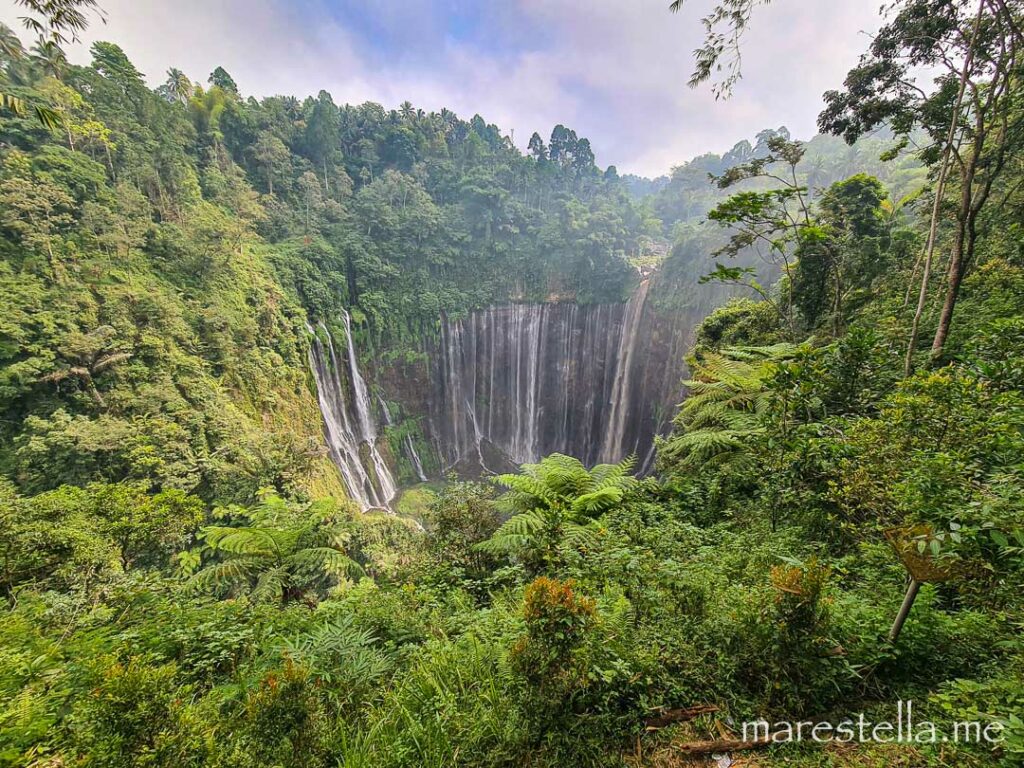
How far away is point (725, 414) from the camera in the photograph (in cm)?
620

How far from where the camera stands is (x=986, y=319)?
506cm

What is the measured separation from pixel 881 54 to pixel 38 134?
2303 centimetres

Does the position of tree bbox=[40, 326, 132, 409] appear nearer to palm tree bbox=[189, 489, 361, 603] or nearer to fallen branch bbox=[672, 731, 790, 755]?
palm tree bbox=[189, 489, 361, 603]

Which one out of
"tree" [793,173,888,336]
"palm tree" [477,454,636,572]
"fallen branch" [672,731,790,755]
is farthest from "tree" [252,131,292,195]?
"fallen branch" [672,731,790,755]

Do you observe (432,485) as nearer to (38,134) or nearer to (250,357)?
(250,357)

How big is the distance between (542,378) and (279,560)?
21062mm

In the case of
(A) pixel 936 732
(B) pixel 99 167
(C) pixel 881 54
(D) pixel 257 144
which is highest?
(D) pixel 257 144

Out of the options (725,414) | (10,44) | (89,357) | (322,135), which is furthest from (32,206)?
(322,135)

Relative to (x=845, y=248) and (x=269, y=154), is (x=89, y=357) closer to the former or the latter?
(x=845, y=248)

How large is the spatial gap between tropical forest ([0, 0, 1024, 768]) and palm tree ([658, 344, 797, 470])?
86mm

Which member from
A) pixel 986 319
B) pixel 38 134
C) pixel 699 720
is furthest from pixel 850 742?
pixel 38 134

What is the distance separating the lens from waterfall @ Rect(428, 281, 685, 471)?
77.4 ft

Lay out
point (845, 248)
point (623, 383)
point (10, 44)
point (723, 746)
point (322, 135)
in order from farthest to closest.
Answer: point (322, 135) < point (623, 383) < point (845, 248) < point (10, 44) < point (723, 746)

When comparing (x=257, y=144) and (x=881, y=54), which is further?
(x=257, y=144)
